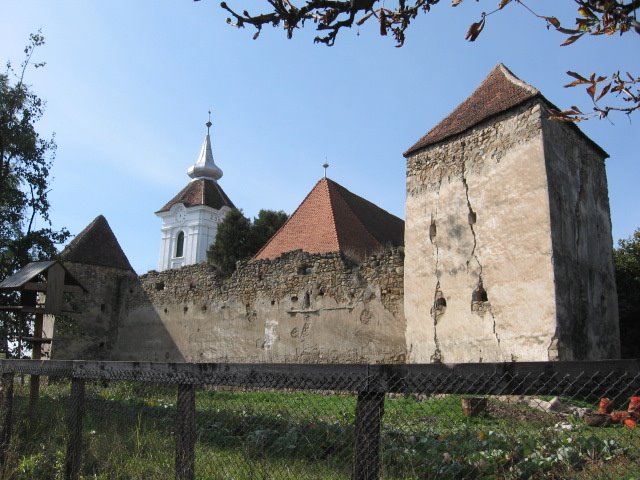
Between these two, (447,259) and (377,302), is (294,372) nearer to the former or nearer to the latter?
(447,259)

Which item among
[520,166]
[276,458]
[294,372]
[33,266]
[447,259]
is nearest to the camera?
[294,372]

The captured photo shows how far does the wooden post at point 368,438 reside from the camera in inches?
111

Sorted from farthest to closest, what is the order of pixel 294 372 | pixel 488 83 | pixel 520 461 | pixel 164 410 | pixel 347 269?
pixel 347 269 < pixel 488 83 < pixel 164 410 < pixel 520 461 < pixel 294 372

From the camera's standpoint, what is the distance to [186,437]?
3.71 meters

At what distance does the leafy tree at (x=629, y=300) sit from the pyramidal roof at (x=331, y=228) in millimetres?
6984

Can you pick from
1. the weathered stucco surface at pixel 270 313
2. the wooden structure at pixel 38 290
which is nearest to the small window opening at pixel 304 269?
the weathered stucco surface at pixel 270 313

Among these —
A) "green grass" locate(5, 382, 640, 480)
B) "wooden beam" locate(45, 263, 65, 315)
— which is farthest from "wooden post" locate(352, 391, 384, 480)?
"wooden beam" locate(45, 263, 65, 315)

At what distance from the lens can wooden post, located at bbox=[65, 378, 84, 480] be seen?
4531 mm

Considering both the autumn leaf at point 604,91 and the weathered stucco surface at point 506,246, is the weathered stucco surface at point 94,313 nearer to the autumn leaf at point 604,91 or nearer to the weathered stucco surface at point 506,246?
the weathered stucco surface at point 506,246

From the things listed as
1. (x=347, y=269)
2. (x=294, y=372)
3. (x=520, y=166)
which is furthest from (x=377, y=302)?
(x=294, y=372)

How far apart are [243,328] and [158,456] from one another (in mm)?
10976

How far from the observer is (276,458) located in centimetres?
523

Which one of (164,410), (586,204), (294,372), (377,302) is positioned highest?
(586,204)

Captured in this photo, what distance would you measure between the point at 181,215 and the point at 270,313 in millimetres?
29203
